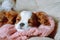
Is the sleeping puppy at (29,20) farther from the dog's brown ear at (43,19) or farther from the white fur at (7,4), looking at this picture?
the white fur at (7,4)

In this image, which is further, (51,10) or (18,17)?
(51,10)

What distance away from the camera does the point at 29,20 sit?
132 centimetres

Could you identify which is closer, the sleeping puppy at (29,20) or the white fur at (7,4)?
the sleeping puppy at (29,20)

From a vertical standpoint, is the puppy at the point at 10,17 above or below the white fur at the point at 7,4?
below

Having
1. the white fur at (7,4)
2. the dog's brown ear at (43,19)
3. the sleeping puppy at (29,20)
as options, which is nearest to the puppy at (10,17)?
the sleeping puppy at (29,20)

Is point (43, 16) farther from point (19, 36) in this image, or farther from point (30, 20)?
point (19, 36)

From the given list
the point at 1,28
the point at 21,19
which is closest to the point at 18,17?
the point at 21,19

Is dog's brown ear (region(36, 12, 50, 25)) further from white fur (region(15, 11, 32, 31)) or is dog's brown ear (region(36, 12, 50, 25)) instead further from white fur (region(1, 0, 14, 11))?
white fur (region(1, 0, 14, 11))

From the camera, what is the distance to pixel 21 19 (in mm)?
1330

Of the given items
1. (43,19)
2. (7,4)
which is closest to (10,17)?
(43,19)

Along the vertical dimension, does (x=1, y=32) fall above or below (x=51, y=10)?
below

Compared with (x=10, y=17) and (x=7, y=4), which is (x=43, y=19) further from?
(x=7, y=4)

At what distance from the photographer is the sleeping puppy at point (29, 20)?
1305mm

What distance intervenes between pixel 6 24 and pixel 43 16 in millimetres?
327
